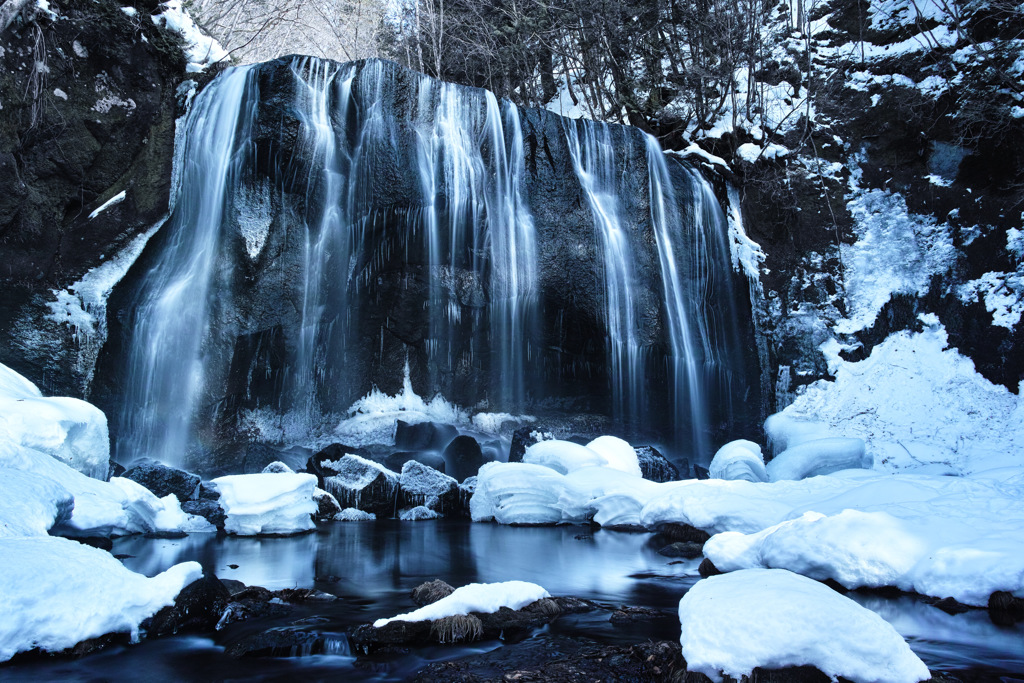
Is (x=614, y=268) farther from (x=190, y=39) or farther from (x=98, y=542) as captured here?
(x=98, y=542)

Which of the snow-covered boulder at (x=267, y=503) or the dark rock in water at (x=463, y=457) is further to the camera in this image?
the dark rock in water at (x=463, y=457)

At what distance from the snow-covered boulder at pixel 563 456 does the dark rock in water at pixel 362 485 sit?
1.96 m

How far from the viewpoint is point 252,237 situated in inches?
485

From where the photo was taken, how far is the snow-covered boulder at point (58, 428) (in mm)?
6430

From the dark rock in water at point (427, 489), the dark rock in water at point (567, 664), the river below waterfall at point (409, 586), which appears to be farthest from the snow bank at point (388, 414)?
the dark rock in water at point (567, 664)

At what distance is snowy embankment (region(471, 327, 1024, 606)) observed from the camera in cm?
448

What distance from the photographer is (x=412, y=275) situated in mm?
13211

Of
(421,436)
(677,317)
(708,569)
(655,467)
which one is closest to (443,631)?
(708,569)

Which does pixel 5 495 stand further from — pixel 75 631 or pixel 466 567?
pixel 466 567

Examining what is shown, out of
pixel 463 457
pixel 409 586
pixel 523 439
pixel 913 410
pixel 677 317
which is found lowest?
pixel 409 586

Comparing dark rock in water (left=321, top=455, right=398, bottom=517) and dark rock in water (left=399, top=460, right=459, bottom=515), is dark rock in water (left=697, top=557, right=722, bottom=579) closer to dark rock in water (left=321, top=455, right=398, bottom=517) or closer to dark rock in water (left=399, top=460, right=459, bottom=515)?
dark rock in water (left=399, top=460, right=459, bottom=515)

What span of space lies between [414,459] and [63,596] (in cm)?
721

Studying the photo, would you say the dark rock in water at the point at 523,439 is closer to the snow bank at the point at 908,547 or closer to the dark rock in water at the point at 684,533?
the dark rock in water at the point at 684,533

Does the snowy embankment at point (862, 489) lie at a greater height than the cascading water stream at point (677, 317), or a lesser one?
lesser
